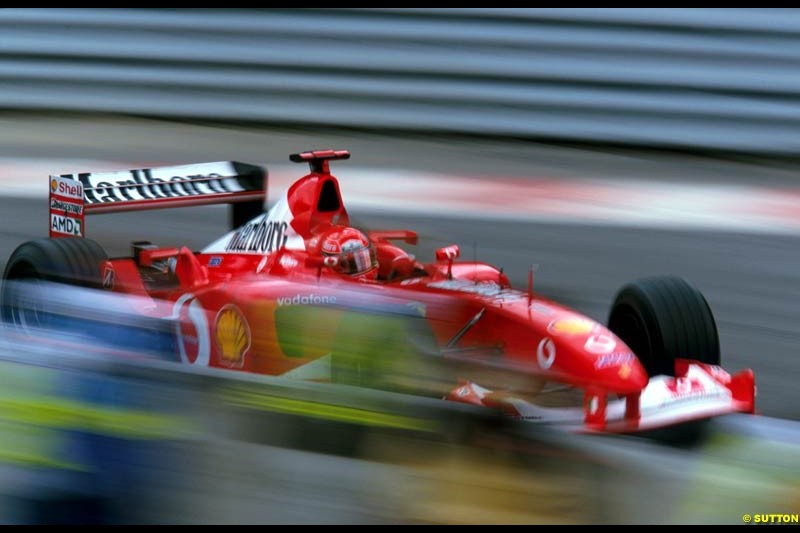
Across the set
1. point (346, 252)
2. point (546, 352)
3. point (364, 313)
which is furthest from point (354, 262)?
point (364, 313)

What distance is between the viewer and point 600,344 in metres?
4.65

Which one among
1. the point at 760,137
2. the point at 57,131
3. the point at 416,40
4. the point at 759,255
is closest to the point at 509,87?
the point at 416,40

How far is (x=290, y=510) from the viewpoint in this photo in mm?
2332

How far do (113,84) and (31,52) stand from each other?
0.76m

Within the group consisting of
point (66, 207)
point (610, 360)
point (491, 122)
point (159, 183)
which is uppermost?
point (491, 122)

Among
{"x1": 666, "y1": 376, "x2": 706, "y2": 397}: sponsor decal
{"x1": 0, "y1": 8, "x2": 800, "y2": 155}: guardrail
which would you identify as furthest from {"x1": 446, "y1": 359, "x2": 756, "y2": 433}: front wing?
{"x1": 0, "y1": 8, "x2": 800, "y2": 155}: guardrail

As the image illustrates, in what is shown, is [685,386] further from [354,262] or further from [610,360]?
[354,262]

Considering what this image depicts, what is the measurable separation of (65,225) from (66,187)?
0.18m

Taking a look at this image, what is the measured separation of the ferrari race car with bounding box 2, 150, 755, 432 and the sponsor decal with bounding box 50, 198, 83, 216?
0.04 ft

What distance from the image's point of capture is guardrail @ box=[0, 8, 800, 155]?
9.75 metres

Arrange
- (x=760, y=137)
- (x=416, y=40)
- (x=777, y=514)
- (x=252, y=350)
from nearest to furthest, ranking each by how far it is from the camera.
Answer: (x=777, y=514)
(x=252, y=350)
(x=760, y=137)
(x=416, y=40)

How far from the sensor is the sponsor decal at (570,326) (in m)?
4.70

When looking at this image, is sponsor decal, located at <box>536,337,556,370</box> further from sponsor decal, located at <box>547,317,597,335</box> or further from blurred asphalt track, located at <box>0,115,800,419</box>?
blurred asphalt track, located at <box>0,115,800,419</box>
